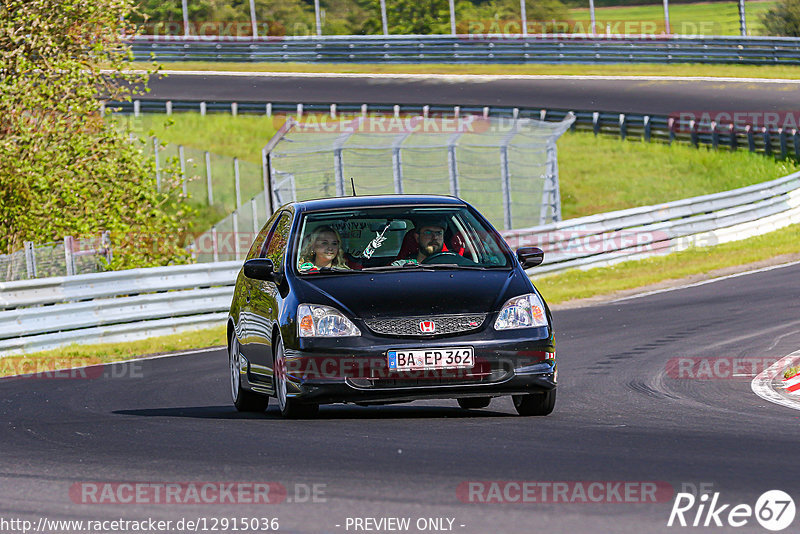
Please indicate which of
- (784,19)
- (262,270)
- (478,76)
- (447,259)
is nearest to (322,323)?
(262,270)

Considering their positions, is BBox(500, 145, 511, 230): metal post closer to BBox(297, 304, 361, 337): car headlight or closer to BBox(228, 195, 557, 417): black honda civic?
BBox(228, 195, 557, 417): black honda civic

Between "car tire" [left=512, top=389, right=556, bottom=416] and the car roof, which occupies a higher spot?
the car roof

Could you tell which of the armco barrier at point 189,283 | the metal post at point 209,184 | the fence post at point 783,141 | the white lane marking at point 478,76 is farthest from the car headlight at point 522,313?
the white lane marking at point 478,76

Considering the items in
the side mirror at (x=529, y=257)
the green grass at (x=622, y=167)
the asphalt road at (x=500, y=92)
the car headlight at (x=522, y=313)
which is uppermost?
the side mirror at (x=529, y=257)

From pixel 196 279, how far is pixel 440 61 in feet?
112

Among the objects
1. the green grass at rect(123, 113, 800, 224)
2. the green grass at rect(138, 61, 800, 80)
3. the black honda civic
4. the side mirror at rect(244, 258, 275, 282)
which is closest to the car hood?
the black honda civic

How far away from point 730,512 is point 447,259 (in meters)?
4.17

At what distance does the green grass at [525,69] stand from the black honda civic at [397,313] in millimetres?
36646

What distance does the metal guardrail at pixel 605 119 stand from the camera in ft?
117

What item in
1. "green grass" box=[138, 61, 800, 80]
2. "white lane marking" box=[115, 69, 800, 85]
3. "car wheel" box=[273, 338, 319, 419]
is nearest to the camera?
"car wheel" box=[273, 338, 319, 419]

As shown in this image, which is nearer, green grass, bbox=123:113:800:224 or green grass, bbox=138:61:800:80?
green grass, bbox=123:113:800:224

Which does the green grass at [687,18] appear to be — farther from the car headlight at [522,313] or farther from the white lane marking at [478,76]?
the car headlight at [522,313]

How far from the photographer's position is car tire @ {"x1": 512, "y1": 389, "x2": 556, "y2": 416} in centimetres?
930

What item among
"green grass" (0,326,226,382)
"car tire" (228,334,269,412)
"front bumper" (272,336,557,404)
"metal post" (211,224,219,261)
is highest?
"front bumper" (272,336,557,404)
